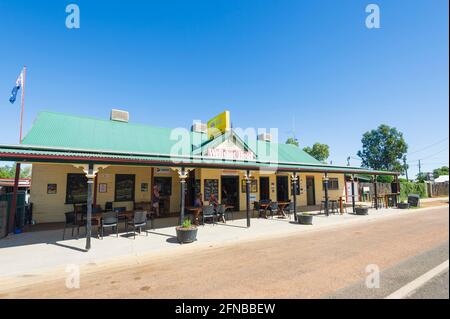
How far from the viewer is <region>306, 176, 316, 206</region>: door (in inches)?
802

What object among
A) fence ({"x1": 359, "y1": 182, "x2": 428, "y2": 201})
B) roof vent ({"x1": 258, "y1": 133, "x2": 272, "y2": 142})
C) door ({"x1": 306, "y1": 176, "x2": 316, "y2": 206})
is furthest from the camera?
fence ({"x1": 359, "y1": 182, "x2": 428, "y2": 201})

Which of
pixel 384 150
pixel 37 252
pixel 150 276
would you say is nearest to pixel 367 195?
A: pixel 150 276

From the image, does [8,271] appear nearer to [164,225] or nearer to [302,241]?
Result: [164,225]

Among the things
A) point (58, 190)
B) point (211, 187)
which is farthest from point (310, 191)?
point (58, 190)

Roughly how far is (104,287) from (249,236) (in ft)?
17.9

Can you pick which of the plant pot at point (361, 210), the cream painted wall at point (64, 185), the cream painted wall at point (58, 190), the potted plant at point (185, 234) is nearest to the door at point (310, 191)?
the plant pot at point (361, 210)

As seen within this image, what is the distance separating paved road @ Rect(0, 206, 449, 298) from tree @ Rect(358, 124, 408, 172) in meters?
49.9

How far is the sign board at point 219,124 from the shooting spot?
16.3 metres

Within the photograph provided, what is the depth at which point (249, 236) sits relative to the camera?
899cm

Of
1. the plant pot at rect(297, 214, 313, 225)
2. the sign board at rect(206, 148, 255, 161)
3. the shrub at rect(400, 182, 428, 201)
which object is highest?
the sign board at rect(206, 148, 255, 161)

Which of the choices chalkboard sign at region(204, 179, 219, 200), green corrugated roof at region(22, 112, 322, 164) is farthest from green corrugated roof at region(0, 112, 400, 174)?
chalkboard sign at region(204, 179, 219, 200)

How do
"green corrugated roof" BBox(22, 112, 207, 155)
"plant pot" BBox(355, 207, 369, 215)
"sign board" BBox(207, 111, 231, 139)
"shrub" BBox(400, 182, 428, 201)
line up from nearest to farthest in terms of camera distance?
"green corrugated roof" BBox(22, 112, 207, 155)
"plant pot" BBox(355, 207, 369, 215)
"sign board" BBox(207, 111, 231, 139)
"shrub" BBox(400, 182, 428, 201)

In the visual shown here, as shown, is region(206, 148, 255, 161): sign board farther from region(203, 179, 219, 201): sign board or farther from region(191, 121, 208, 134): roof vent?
region(191, 121, 208, 134): roof vent

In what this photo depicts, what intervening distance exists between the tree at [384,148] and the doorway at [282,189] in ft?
138
